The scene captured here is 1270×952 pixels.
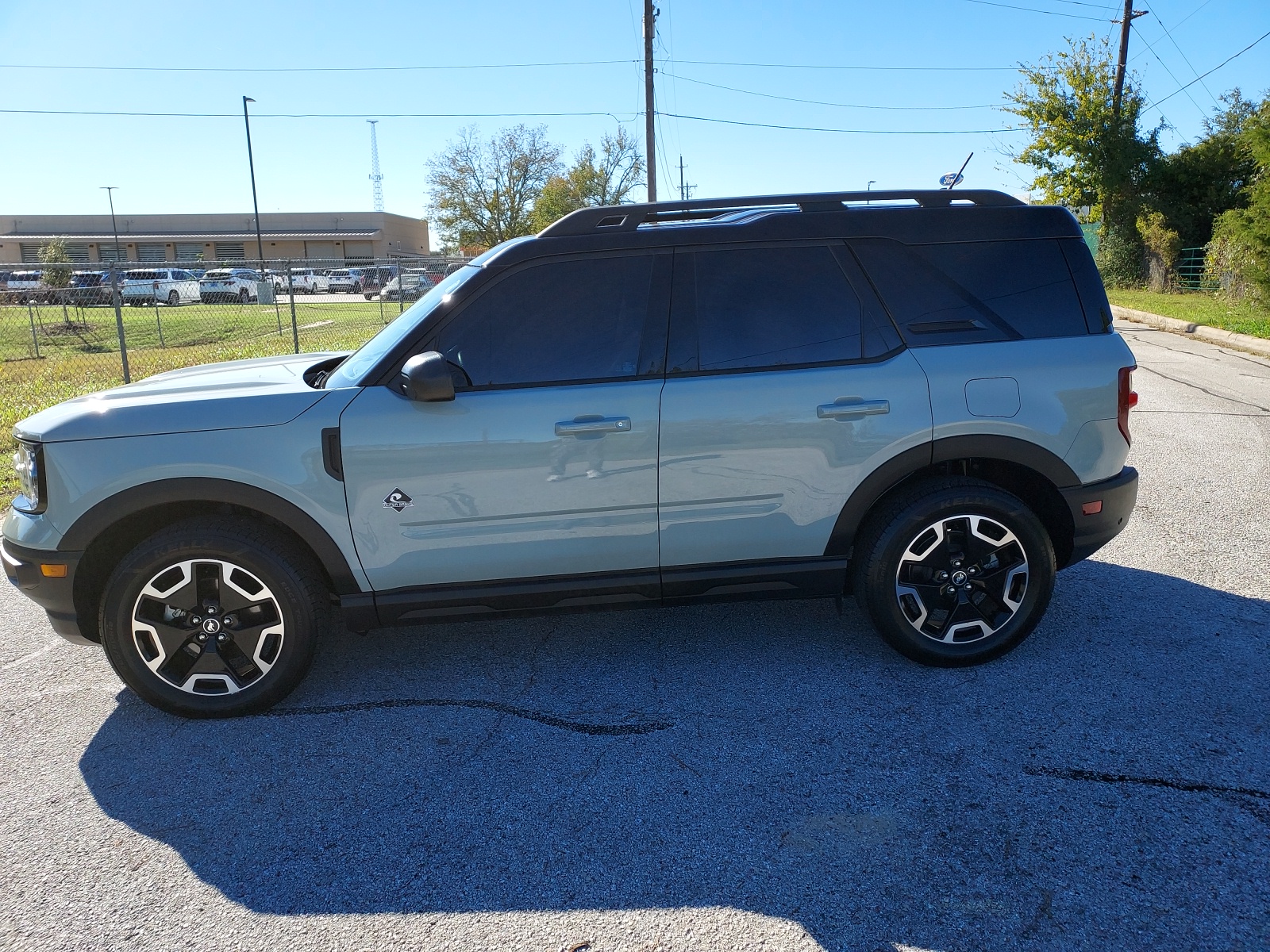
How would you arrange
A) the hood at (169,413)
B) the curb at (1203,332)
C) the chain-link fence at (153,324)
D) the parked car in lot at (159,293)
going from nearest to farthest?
the hood at (169,413) < the chain-link fence at (153,324) < the curb at (1203,332) < the parked car in lot at (159,293)

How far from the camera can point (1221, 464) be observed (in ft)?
23.7

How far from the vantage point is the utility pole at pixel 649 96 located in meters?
27.5

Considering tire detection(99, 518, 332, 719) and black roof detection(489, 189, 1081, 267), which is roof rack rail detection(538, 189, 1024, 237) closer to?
black roof detection(489, 189, 1081, 267)

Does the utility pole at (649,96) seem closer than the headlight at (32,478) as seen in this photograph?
No

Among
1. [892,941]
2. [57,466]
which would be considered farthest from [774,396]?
[57,466]

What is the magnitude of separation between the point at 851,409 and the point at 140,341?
820 inches

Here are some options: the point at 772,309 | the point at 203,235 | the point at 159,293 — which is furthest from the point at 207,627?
the point at 203,235

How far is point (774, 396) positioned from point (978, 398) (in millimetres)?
875

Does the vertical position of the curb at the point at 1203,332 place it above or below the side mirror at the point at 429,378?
below

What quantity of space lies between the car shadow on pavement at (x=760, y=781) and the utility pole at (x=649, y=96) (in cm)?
2477

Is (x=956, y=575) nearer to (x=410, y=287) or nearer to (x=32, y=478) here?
(x=32, y=478)

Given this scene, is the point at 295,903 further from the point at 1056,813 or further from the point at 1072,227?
the point at 1072,227

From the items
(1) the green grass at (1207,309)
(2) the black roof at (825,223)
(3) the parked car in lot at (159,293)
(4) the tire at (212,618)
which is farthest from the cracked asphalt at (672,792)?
(3) the parked car in lot at (159,293)

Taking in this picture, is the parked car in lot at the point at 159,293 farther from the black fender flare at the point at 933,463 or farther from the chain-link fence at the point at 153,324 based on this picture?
the black fender flare at the point at 933,463
